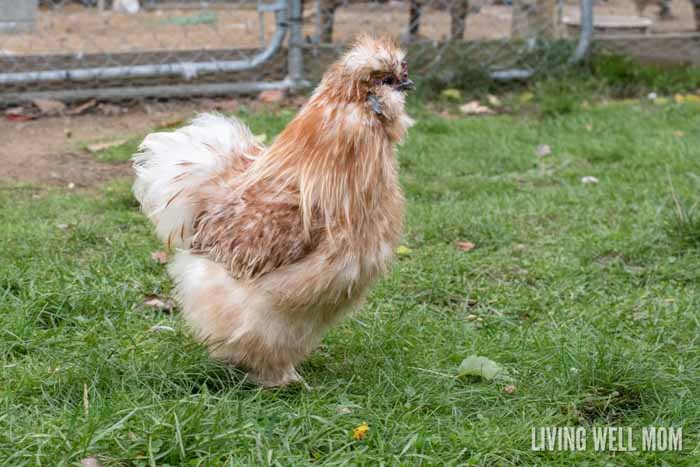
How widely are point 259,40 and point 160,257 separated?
14.9 feet

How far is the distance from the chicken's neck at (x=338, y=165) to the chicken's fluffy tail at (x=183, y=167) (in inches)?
14.6

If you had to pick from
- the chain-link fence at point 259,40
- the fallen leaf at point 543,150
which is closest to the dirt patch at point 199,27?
the chain-link fence at point 259,40

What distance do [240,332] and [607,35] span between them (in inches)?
290

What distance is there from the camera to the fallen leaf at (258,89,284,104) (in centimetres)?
816

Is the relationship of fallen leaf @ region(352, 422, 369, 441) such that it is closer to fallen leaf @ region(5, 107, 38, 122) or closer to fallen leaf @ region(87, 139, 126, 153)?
fallen leaf @ region(87, 139, 126, 153)

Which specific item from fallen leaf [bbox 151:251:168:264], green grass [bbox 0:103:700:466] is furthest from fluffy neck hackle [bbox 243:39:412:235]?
fallen leaf [bbox 151:251:168:264]

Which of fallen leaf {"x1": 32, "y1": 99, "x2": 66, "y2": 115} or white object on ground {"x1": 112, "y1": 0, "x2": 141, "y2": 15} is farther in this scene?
white object on ground {"x1": 112, "y1": 0, "x2": 141, "y2": 15}

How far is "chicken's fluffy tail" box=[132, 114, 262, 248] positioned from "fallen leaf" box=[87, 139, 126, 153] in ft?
10.3

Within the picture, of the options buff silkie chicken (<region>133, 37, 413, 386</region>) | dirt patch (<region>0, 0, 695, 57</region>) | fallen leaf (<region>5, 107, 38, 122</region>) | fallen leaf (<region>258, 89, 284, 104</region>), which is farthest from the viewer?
dirt patch (<region>0, 0, 695, 57</region>)

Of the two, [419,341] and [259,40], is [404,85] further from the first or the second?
[259,40]

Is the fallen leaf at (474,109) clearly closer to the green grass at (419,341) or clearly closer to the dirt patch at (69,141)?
the green grass at (419,341)

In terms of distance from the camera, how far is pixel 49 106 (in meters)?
7.74

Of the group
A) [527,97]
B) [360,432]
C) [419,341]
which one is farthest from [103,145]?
[360,432]

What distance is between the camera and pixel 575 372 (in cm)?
359
